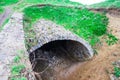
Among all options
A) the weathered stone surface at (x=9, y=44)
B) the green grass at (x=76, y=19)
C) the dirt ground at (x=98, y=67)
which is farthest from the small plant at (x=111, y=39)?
the weathered stone surface at (x=9, y=44)

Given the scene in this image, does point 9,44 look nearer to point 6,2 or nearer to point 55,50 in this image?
point 55,50

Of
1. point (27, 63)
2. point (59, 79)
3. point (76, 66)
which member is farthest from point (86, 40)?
point (27, 63)

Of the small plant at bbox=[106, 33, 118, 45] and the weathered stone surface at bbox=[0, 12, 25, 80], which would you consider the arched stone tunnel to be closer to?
the small plant at bbox=[106, 33, 118, 45]

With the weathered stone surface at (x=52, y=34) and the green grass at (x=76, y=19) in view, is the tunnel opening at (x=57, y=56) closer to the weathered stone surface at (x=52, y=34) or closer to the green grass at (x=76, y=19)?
the weathered stone surface at (x=52, y=34)

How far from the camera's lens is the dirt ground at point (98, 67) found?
15.4 meters

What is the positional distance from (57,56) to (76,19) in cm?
304

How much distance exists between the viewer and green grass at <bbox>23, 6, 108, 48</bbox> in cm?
1694

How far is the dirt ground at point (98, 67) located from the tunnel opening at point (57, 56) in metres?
0.53

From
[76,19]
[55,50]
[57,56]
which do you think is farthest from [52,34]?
[55,50]

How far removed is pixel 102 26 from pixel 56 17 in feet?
11.2

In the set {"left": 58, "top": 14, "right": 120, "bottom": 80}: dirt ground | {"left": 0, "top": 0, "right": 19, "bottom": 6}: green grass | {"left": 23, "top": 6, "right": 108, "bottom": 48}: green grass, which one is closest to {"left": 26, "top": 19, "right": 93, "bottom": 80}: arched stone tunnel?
{"left": 58, "top": 14, "right": 120, "bottom": 80}: dirt ground

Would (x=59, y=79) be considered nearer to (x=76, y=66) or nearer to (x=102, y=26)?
(x=76, y=66)

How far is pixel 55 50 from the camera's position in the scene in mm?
18656

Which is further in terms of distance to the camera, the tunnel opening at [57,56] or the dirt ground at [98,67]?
the tunnel opening at [57,56]
